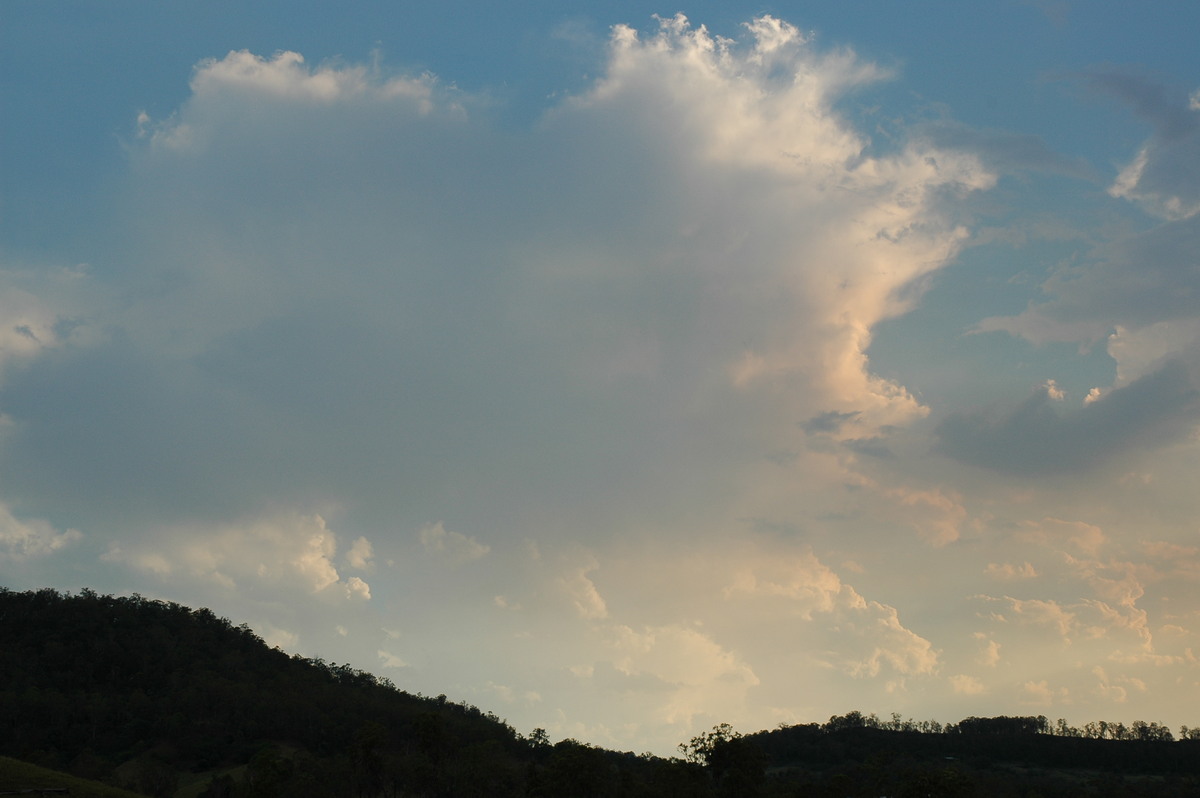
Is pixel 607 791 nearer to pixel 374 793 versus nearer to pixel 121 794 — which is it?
pixel 374 793

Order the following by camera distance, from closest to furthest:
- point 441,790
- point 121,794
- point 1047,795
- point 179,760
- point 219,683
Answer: point 121,794
point 441,790
point 1047,795
point 179,760
point 219,683

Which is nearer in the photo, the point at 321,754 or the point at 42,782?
the point at 42,782

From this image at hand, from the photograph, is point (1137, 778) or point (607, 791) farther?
point (1137, 778)

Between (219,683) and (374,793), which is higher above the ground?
(219,683)

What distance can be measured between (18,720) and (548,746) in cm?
10348

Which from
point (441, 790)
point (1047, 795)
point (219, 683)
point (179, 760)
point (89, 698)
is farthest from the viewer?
point (219, 683)

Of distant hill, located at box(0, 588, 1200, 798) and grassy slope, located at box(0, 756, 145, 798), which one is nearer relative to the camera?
grassy slope, located at box(0, 756, 145, 798)

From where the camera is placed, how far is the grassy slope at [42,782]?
86.6 m

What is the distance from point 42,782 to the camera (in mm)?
88000

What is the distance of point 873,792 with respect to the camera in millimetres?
124125

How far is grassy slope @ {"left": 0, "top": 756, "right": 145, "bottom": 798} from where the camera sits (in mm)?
86625

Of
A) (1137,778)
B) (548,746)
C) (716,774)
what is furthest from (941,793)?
(1137,778)

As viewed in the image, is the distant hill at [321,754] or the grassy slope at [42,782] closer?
the grassy slope at [42,782]

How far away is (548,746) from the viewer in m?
199
